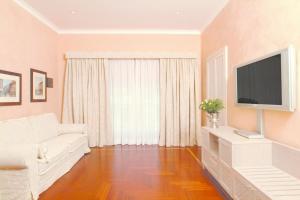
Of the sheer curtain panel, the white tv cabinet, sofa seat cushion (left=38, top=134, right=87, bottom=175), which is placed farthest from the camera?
the sheer curtain panel

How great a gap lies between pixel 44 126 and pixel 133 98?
224 cm

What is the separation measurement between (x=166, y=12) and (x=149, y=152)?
299 centimetres

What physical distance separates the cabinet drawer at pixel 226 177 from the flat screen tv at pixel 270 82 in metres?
0.83

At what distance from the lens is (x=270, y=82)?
2.29 metres

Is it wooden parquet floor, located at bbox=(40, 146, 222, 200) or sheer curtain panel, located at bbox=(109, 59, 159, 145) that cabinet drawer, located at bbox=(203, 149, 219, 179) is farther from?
sheer curtain panel, located at bbox=(109, 59, 159, 145)

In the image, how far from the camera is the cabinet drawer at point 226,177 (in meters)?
2.46

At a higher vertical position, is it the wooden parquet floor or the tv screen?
the tv screen

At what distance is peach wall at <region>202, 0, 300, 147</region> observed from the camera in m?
2.11

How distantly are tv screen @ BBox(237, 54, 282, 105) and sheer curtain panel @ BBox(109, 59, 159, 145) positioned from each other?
277 cm

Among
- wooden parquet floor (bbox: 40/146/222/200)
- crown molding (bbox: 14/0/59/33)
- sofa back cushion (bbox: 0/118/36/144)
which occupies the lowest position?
wooden parquet floor (bbox: 40/146/222/200)

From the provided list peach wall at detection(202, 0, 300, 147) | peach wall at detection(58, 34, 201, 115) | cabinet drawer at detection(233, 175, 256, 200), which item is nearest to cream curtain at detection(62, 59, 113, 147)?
peach wall at detection(58, 34, 201, 115)

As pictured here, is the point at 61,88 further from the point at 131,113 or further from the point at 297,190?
the point at 297,190

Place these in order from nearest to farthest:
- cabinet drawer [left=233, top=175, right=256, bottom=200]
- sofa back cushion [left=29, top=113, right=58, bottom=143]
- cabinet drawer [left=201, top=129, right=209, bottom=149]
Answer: cabinet drawer [left=233, top=175, right=256, bottom=200] → cabinet drawer [left=201, top=129, right=209, bottom=149] → sofa back cushion [left=29, top=113, right=58, bottom=143]

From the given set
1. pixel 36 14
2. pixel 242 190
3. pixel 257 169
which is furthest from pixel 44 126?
pixel 257 169
